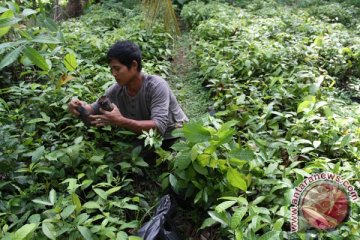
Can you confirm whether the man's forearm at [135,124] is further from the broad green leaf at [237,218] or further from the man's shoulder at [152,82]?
A: the broad green leaf at [237,218]

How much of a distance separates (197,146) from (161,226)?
55 cm

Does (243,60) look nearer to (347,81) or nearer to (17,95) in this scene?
(347,81)

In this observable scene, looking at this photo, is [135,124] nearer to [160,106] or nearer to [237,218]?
[160,106]

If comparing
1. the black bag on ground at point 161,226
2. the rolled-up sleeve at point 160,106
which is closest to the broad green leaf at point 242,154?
the black bag on ground at point 161,226

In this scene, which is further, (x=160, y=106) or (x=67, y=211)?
(x=160, y=106)

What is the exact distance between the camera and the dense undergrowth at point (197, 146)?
198 centimetres

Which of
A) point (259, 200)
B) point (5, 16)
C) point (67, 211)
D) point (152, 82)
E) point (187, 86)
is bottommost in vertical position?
point (187, 86)

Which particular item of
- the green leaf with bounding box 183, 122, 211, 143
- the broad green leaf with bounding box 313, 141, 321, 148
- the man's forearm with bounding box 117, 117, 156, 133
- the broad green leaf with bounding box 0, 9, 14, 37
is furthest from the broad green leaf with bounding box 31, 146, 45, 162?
the broad green leaf with bounding box 313, 141, 321, 148

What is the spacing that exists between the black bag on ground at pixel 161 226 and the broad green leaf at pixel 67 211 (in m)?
0.43

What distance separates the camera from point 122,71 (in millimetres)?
2818

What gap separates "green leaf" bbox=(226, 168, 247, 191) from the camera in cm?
208

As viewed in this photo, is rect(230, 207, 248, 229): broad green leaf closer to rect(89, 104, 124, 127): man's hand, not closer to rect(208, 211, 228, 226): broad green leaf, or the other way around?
rect(208, 211, 228, 226): broad green leaf

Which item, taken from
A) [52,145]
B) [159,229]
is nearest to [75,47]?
[52,145]

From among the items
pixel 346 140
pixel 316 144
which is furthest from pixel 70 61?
pixel 346 140
